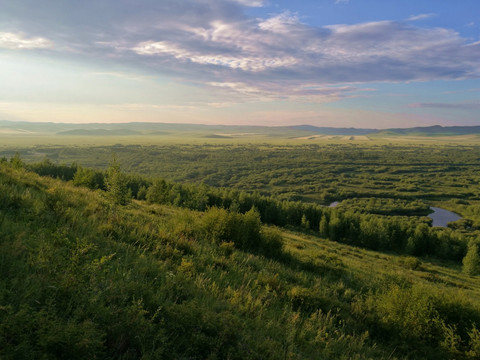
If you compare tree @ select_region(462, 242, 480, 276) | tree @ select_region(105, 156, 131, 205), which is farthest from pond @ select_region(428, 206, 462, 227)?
tree @ select_region(105, 156, 131, 205)

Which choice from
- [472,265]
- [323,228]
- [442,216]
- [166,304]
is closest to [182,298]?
[166,304]

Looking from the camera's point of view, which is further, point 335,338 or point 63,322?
point 335,338

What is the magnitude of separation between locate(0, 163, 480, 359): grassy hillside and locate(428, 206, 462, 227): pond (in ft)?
359

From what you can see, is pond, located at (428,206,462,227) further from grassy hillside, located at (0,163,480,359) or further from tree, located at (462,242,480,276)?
grassy hillside, located at (0,163,480,359)

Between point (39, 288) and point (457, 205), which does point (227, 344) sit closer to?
point (39, 288)

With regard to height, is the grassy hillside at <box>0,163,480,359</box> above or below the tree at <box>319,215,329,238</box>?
above

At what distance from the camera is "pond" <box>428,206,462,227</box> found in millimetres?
98481

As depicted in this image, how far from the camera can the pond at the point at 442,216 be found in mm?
98481

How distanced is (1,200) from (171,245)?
15.3ft

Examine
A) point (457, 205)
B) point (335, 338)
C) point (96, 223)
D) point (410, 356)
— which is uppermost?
point (96, 223)

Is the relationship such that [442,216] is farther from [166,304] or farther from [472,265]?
[166,304]

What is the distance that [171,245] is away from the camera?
26.5 feet

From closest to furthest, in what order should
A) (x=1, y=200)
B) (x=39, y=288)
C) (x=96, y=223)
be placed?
(x=39, y=288) → (x=1, y=200) → (x=96, y=223)

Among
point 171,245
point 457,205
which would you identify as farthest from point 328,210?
point 457,205
